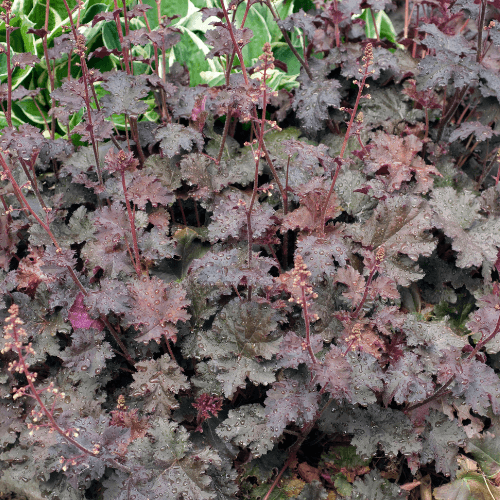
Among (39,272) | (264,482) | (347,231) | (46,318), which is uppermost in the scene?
(347,231)

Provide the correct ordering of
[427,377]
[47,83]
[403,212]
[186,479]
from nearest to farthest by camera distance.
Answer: [186,479], [427,377], [403,212], [47,83]

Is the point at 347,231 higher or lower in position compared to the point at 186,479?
higher

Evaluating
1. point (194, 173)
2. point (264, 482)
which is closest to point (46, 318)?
point (194, 173)

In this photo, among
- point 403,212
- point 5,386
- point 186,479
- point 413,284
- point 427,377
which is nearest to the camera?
point 186,479

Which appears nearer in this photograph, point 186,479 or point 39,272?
point 186,479

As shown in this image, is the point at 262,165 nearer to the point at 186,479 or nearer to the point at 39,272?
the point at 39,272

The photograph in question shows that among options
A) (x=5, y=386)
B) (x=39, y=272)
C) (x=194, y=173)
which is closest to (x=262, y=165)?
(x=194, y=173)
